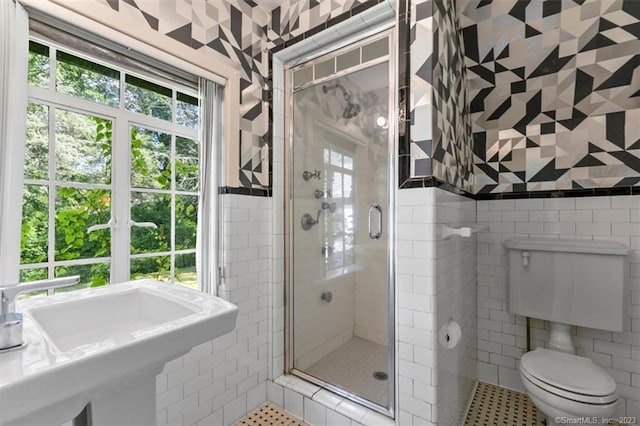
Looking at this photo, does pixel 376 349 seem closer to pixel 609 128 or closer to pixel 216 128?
pixel 216 128

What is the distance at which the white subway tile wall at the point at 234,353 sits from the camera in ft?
5.14

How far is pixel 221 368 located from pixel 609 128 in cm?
272

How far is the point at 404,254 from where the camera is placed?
1.45 m

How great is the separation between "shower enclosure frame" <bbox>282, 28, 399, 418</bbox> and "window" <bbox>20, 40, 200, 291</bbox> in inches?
Result: 22.8

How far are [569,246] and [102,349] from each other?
90.3 inches

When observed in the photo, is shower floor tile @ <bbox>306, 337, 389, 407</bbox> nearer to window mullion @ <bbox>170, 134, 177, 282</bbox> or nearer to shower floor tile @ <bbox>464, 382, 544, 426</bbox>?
shower floor tile @ <bbox>464, 382, 544, 426</bbox>

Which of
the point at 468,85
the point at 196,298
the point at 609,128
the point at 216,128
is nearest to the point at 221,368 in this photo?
the point at 196,298

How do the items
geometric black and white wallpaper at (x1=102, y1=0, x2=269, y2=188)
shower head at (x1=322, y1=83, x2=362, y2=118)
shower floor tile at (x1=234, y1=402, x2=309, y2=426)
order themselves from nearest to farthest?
geometric black and white wallpaper at (x1=102, y1=0, x2=269, y2=188) < shower floor tile at (x1=234, y1=402, x2=309, y2=426) < shower head at (x1=322, y1=83, x2=362, y2=118)

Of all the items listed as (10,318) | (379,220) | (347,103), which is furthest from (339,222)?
(10,318)

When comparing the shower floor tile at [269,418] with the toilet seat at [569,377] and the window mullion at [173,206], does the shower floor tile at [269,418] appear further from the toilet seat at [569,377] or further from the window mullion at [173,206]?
the toilet seat at [569,377]

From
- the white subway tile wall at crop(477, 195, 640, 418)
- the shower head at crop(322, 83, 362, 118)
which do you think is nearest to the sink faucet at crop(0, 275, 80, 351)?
the shower head at crop(322, 83, 362, 118)

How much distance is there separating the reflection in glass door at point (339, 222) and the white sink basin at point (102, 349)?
992 millimetres

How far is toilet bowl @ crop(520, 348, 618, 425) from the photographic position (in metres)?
1.40

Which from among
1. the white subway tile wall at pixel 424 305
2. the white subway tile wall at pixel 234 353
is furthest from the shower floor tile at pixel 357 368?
the white subway tile wall at pixel 234 353
